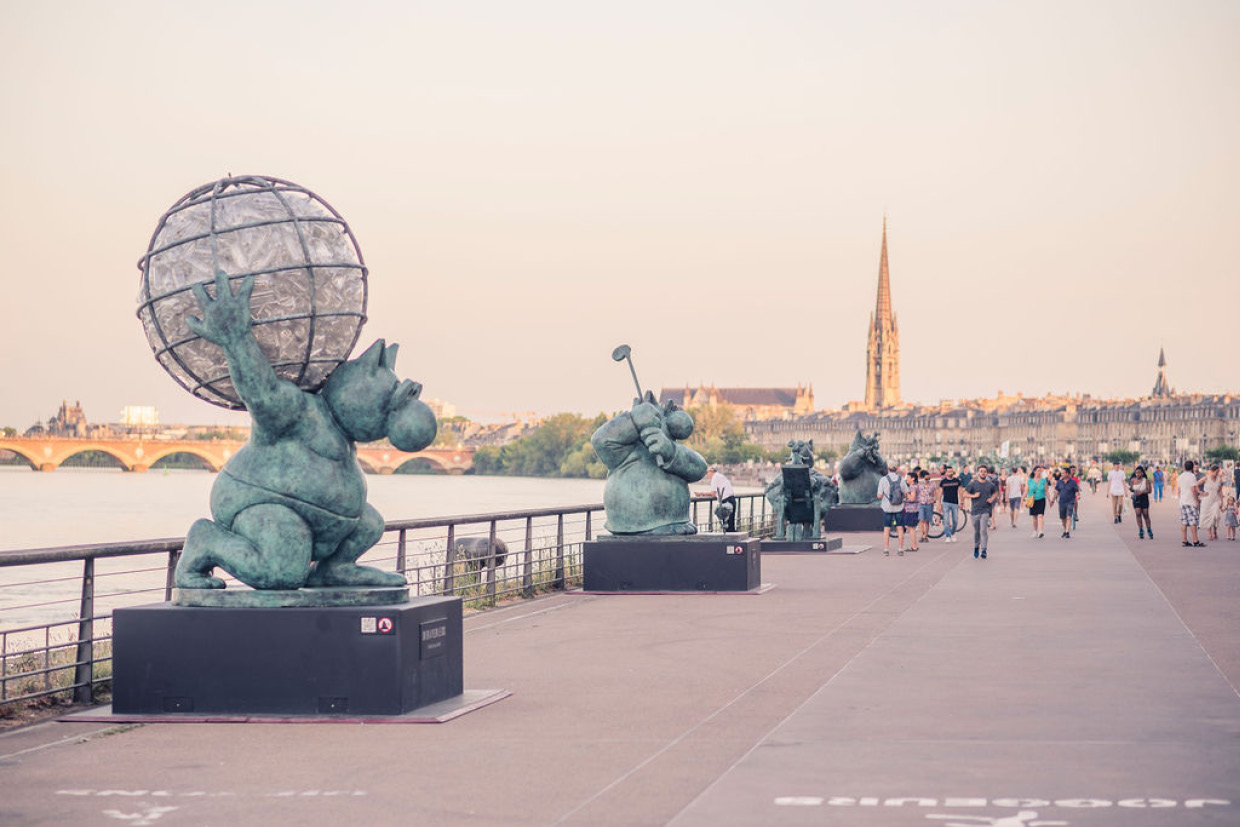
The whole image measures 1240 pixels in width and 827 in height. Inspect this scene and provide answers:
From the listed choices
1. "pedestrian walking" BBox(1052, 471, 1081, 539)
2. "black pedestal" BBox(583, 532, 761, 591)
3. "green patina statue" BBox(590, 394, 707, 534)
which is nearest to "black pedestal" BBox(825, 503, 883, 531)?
"pedestrian walking" BBox(1052, 471, 1081, 539)

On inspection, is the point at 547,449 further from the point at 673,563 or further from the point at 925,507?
the point at 673,563

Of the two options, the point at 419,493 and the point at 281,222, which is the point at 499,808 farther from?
the point at 419,493

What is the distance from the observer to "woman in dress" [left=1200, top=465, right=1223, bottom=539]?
87.0 ft

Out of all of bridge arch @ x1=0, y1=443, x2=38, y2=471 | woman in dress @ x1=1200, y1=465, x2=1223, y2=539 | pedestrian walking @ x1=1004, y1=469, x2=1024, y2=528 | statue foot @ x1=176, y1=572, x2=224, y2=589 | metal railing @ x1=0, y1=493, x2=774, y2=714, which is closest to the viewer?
statue foot @ x1=176, y1=572, x2=224, y2=589

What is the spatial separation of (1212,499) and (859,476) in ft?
24.7

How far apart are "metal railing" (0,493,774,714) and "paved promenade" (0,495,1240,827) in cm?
87

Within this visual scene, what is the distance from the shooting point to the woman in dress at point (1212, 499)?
87.0ft

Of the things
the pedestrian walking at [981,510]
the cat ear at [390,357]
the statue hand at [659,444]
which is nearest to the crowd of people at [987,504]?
the pedestrian walking at [981,510]

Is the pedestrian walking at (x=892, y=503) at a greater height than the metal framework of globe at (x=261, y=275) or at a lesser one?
lesser

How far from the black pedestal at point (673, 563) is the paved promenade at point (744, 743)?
2.89 m

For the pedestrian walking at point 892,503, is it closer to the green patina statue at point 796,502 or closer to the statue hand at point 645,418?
the green patina statue at point 796,502

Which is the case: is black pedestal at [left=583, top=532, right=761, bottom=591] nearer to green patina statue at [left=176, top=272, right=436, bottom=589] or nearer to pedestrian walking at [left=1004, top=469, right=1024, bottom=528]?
green patina statue at [left=176, top=272, right=436, bottom=589]

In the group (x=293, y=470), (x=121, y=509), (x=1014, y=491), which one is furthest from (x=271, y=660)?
(x=121, y=509)

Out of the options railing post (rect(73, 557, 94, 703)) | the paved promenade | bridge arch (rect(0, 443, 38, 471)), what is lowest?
the paved promenade
